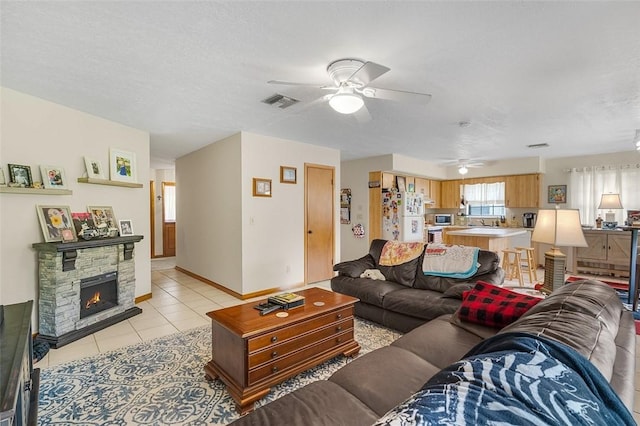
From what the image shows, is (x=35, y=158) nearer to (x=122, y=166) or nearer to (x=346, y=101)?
(x=122, y=166)

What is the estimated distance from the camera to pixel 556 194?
6754 mm

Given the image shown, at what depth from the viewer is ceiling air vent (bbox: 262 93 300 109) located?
312 centimetres

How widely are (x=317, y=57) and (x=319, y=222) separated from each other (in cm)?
346

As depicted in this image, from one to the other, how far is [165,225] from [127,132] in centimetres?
482

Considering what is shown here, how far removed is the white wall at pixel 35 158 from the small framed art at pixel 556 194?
27.5ft

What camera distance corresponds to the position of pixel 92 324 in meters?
3.25

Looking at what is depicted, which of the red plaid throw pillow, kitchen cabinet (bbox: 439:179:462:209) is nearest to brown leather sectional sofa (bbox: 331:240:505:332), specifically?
the red plaid throw pillow

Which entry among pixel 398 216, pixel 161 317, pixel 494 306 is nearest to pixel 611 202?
pixel 398 216

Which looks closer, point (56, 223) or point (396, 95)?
point (396, 95)

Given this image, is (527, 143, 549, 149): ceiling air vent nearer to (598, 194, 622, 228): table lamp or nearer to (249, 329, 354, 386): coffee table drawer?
(598, 194, 622, 228): table lamp

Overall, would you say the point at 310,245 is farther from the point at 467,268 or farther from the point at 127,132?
the point at 127,132

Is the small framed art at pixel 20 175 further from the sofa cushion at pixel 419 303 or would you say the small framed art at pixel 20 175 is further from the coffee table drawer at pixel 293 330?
the sofa cushion at pixel 419 303

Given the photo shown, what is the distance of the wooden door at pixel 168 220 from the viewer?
8383 millimetres

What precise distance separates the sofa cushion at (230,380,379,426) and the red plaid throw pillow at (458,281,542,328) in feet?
3.69
